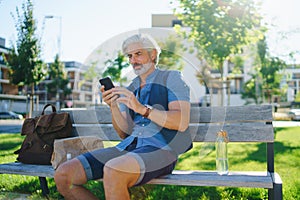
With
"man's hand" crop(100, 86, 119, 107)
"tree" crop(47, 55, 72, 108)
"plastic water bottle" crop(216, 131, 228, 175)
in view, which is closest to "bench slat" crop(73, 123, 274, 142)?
"plastic water bottle" crop(216, 131, 228, 175)

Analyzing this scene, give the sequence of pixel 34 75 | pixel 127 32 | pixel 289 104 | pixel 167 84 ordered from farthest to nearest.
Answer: pixel 289 104, pixel 34 75, pixel 127 32, pixel 167 84

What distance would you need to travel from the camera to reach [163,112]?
259cm

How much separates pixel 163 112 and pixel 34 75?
58.5 ft

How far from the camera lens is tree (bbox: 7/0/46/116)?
55.7 ft

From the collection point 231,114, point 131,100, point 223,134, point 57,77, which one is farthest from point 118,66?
point 57,77

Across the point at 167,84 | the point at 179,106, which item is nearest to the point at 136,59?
the point at 167,84

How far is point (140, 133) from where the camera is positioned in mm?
2758

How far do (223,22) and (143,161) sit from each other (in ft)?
27.1

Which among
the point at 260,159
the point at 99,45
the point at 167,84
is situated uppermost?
the point at 99,45

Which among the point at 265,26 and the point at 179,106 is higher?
the point at 265,26

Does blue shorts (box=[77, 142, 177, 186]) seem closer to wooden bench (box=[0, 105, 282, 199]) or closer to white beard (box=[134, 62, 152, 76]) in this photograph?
wooden bench (box=[0, 105, 282, 199])

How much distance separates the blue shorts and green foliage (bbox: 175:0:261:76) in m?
7.89

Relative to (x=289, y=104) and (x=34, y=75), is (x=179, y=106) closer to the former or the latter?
(x=34, y=75)

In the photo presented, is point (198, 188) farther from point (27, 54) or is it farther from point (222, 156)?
point (27, 54)
